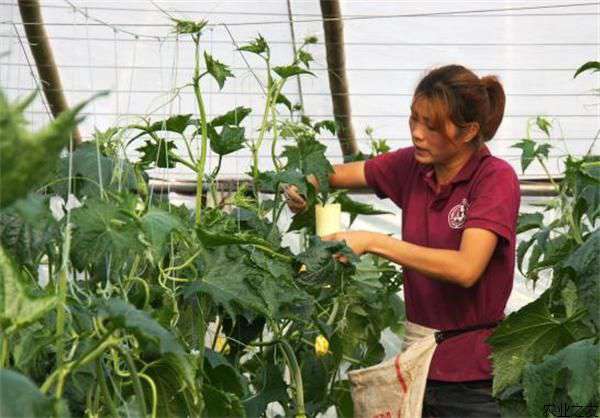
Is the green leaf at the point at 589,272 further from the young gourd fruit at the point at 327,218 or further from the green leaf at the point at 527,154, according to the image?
the green leaf at the point at 527,154

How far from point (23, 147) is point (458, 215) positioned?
5.93 feet

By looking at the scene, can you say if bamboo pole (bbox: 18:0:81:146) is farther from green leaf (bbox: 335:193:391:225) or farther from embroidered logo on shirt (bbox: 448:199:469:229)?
embroidered logo on shirt (bbox: 448:199:469:229)

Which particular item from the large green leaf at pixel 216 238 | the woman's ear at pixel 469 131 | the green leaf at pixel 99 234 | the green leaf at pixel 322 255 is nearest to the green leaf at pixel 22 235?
the green leaf at pixel 99 234

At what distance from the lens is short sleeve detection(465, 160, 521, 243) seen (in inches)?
102

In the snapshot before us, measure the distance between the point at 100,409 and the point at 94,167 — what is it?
0.48m

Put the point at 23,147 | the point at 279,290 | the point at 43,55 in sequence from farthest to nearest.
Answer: the point at 43,55
the point at 279,290
the point at 23,147

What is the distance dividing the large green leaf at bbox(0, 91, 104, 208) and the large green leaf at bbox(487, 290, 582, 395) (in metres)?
1.60

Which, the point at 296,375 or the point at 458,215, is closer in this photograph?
the point at 296,375

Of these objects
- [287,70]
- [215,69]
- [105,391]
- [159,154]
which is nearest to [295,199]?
[287,70]

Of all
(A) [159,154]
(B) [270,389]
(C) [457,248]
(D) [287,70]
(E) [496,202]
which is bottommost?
(B) [270,389]

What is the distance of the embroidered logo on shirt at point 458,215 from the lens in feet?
8.71

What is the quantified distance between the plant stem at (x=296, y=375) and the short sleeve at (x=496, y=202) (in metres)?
0.42

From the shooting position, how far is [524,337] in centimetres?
246

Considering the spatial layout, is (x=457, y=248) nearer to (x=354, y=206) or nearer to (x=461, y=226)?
(x=461, y=226)
